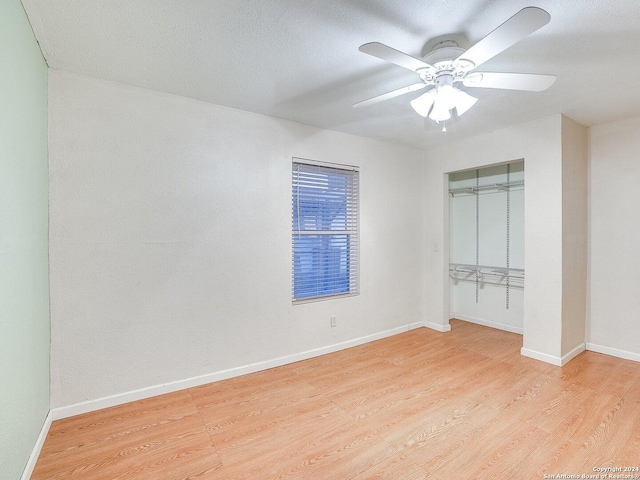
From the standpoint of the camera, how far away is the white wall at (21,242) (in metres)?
1.34

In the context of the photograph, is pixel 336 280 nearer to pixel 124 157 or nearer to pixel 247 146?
pixel 247 146

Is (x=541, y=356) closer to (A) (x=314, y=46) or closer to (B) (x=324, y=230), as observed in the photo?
(B) (x=324, y=230)

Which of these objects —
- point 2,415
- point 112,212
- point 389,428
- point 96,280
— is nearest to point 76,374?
point 96,280

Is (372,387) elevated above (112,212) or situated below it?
below

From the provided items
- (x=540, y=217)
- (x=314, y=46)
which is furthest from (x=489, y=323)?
(x=314, y=46)

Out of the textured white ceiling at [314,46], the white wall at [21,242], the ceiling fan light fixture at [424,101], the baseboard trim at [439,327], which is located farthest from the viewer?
the baseboard trim at [439,327]

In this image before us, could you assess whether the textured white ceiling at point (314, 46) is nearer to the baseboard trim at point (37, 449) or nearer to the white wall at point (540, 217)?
the white wall at point (540, 217)

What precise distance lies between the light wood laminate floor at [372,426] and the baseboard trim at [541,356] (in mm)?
99

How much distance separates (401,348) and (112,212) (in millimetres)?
3020

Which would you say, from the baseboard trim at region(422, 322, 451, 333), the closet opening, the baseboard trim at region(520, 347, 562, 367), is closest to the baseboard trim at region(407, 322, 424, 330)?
the baseboard trim at region(422, 322, 451, 333)

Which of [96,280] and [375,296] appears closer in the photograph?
[96,280]

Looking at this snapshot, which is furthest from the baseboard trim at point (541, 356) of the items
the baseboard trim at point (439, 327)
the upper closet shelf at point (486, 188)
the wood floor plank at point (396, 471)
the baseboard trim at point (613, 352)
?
the wood floor plank at point (396, 471)

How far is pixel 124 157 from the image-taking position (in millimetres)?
2340

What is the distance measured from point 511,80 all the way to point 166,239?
100 inches
